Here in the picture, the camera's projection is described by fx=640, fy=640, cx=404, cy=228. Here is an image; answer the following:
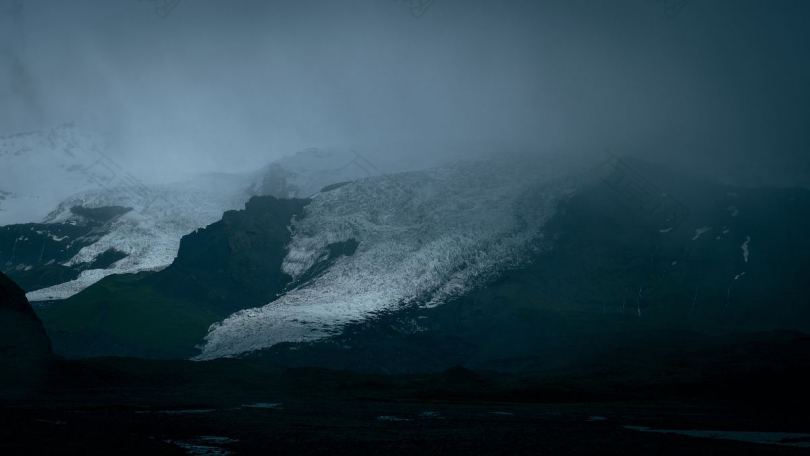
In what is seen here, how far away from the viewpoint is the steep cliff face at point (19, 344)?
93044mm

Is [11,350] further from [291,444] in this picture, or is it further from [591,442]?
[591,442]

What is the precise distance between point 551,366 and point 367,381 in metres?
66.0

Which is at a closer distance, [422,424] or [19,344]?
[422,424]

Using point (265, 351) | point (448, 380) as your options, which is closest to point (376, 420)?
point (448, 380)

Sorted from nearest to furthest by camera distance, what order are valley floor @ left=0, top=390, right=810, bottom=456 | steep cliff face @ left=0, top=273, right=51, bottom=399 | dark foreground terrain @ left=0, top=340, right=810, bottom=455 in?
valley floor @ left=0, top=390, right=810, bottom=456 → dark foreground terrain @ left=0, top=340, right=810, bottom=455 → steep cliff face @ left=0, top=273, right=51, bottom=399

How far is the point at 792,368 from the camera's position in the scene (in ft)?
389

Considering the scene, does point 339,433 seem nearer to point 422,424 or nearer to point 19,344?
point 422,424

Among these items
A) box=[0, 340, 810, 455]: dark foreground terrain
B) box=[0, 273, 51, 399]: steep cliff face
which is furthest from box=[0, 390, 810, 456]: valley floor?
box=[0, 273, 51, 399]: steep cliff face

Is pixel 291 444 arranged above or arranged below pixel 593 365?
above

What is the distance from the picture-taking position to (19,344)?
326 feet

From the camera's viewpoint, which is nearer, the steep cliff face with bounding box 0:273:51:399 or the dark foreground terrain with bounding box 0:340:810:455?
the dark foreground terrain with bounding box 0:340:810:455

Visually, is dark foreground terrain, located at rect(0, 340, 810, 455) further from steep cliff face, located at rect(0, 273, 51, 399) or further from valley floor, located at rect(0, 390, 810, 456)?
steep cliff face, located at rect(0, 273, 51, 399)

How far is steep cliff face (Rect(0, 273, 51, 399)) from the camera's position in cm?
9304

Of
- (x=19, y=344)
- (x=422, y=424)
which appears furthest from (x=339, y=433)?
(x=19, y=344)
